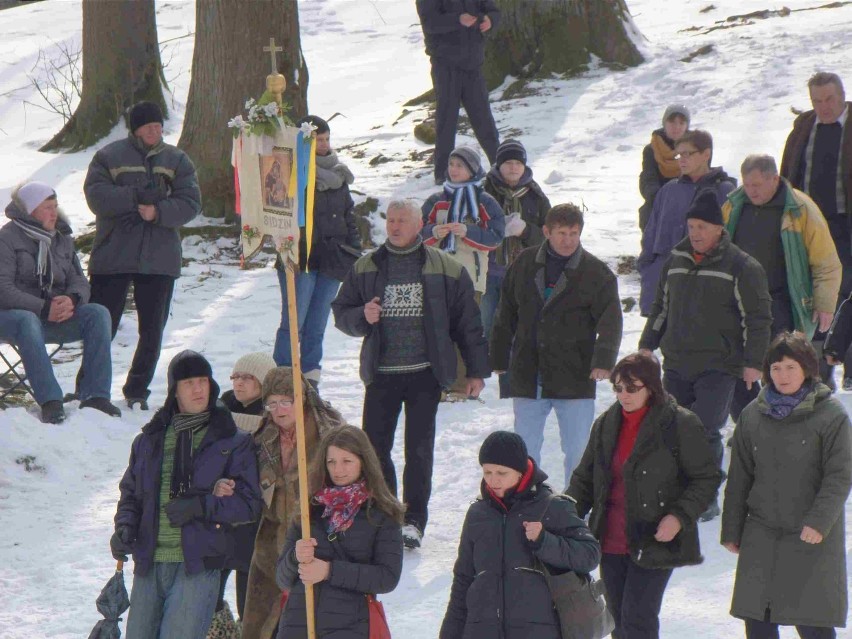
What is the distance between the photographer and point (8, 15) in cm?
2589

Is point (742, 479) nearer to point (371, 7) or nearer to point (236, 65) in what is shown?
point (236, 65)

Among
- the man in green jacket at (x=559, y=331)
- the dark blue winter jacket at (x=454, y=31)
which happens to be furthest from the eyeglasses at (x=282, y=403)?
the dark blue winter jacket at (x=454, y=31)

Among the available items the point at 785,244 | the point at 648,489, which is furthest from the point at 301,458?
the point at 785,244

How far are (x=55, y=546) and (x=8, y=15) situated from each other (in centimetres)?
2047

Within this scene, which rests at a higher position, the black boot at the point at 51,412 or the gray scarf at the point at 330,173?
the gray scarf at the point at 330,173

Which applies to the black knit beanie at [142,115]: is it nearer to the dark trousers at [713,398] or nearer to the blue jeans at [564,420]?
the blue jeans at [564,420]

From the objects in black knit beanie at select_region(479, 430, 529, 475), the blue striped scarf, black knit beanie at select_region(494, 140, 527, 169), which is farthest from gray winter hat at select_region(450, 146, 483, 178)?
black knit beanie at select_region(479, 430, 529, 475)

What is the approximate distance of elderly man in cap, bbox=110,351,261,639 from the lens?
18.6 ft

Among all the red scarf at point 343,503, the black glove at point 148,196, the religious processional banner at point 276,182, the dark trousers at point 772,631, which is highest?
the religious processional banner at point 276,182

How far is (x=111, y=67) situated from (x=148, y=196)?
292 inches

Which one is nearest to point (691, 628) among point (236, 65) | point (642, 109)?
point (236, 65)

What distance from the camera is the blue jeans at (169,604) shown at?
5691 millimetres

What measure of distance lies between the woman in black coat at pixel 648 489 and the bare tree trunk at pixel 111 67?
11758 mm

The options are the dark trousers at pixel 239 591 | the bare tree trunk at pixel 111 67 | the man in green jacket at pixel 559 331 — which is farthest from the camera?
the bare tree trunk at pixel 111 67
